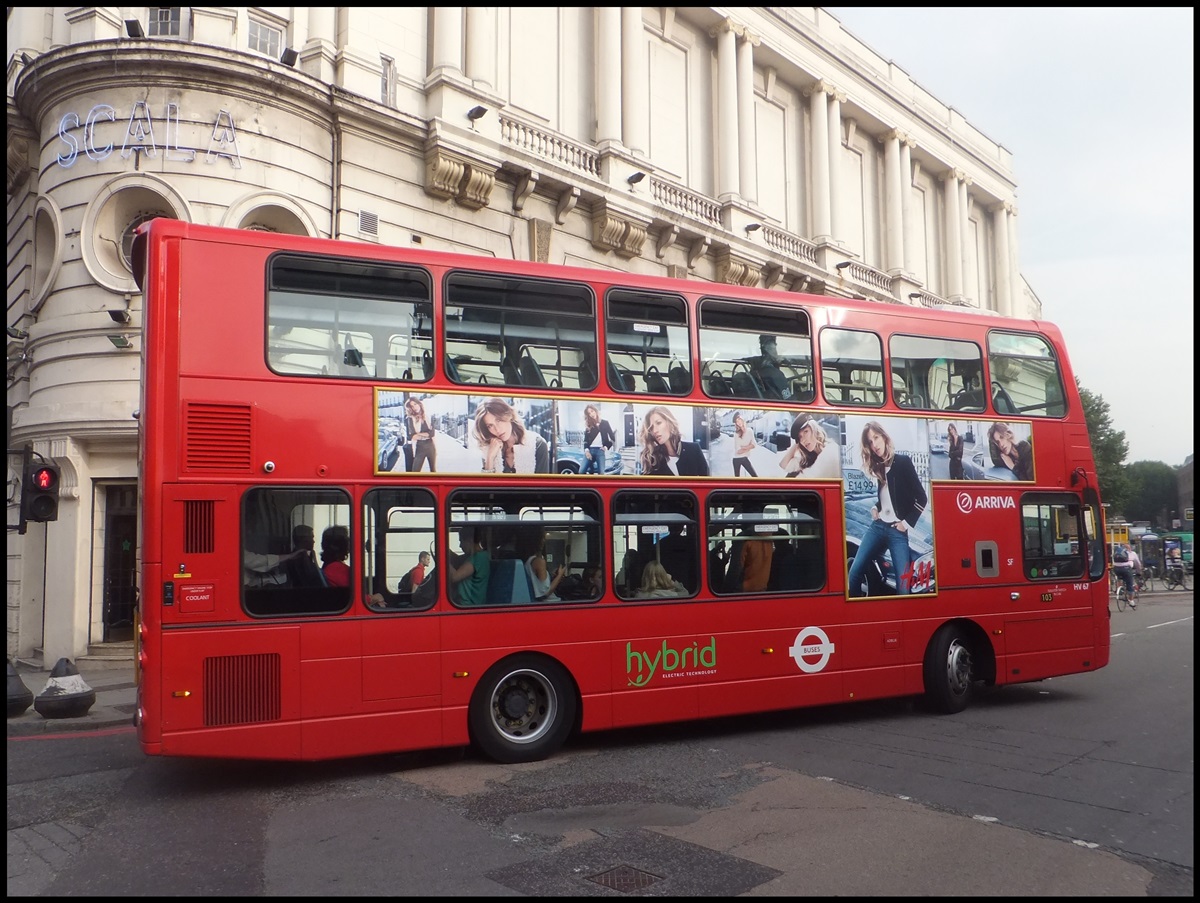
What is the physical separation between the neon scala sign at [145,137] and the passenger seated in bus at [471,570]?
969 centimetres

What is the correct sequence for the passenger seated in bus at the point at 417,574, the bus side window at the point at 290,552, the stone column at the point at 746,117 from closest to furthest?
the bus side window at the point at 290,552 → the passenger seated in bus at the point at 417,574 → the stone column at the point at 746,117

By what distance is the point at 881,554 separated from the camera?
10148mm

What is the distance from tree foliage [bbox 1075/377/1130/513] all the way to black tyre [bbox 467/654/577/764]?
138ft

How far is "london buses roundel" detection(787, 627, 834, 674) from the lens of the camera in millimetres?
9609

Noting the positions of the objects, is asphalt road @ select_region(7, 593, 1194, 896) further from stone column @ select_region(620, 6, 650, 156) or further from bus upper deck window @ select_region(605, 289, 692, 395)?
stone column @ select_region(620, 6, 650, 156)

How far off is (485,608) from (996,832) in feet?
13.7

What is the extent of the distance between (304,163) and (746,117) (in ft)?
45.9

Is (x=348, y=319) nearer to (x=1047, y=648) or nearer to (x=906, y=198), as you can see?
(x=1047, y=648)

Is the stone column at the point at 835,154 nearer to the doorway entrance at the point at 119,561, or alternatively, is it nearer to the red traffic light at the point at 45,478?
the doorway entrance at the point at 119,561

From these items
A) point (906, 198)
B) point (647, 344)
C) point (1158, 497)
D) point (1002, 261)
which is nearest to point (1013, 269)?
point (1002, 261)

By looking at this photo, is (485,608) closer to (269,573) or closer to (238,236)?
(269,573)

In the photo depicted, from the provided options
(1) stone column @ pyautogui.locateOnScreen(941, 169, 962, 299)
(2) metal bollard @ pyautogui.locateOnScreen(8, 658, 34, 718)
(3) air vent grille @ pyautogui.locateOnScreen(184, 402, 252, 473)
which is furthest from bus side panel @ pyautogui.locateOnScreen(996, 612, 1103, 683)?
(1) stone column @ pyautogui.locateOnScreen(941, 169, 962, 299)

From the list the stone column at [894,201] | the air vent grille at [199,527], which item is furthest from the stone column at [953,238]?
the air vent grille at [199,527]

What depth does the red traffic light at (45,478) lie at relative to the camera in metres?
10.7
